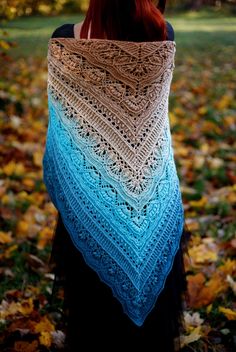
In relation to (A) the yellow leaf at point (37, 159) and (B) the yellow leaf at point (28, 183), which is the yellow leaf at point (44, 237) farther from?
(A) the yellow leaf at point (37, 159)

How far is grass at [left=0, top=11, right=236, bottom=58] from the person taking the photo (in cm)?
1145

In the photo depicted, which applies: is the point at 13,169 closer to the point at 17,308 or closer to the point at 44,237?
the point at 44,237

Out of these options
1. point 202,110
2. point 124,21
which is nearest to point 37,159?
point 202,110

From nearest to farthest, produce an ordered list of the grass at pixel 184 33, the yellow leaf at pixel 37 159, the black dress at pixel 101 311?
the black dress at pixel 101 311
the yellow leaf at pixel 37 159
the grass at pixel 184 33

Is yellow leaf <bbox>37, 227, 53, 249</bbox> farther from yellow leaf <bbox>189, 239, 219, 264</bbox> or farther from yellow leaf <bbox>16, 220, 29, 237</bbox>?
yellow leaf <bbox>189, 239, 219, 264</bbox>

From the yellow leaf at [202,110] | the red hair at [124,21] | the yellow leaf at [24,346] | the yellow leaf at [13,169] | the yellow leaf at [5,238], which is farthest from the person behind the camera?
the yellow leaf at [202,110]

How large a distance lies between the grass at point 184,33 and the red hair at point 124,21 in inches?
284

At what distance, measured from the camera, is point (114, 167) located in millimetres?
2137

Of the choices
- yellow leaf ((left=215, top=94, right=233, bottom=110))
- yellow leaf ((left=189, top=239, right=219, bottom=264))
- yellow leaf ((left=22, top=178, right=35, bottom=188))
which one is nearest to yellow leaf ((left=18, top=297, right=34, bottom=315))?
yellow leaf ((left=189, top=239, right=219, bottom=264))

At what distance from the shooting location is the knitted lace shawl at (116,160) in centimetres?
207

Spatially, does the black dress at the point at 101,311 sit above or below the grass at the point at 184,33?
above

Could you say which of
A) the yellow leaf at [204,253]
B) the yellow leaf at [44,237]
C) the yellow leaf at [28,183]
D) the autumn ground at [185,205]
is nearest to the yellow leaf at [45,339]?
the autumn ground at [185,205]

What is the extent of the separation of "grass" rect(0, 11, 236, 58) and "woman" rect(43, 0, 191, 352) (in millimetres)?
7184

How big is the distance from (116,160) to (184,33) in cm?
1218
